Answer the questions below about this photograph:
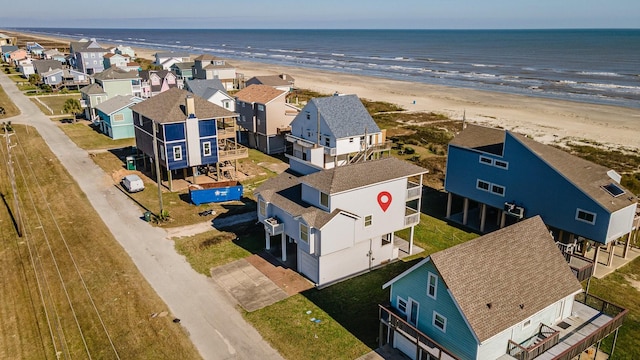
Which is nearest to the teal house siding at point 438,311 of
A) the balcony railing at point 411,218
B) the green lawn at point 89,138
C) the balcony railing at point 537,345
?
the balcony railing at point 537,345

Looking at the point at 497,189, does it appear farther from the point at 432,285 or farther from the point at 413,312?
the point at 432,285

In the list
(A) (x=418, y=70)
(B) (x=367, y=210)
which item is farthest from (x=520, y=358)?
(A) (x=418, y=70)

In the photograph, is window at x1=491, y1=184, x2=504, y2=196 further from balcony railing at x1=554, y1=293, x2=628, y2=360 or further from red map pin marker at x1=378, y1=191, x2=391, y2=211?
balcony railing at x1=554, y1=293, x2=628, y2=360

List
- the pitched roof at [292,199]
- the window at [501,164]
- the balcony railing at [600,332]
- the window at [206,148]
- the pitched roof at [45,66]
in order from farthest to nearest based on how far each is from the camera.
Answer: the pitched roof at [45,66] → the window at [206,148] → the window at [501,164] → the pitched roof at [292,199] → the balcony railing at [600,332]

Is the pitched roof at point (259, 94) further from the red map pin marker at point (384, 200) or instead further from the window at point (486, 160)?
the red map pin marker at point (384, 200)

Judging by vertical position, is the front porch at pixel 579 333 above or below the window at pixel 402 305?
below

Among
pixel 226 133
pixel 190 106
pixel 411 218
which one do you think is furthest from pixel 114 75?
pixel 411 218
